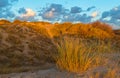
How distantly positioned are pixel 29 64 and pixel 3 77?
3.21 meters

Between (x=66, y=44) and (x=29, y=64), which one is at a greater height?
(x=66, y=44)

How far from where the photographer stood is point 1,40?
14906 millimetres

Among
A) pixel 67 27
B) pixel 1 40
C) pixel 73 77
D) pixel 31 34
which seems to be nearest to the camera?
pixel 73 77

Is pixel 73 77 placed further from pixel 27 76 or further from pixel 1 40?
pixel 1 40

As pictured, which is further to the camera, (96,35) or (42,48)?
(96,35)

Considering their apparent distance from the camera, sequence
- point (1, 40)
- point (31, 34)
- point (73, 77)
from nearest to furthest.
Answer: point (73, 77), point (1, 40), point (31, 34)

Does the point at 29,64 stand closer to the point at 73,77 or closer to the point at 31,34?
the point at 31,34

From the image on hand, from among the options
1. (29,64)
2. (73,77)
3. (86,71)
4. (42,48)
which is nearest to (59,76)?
(73,77)

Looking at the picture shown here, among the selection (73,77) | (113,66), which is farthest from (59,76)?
(113,66)

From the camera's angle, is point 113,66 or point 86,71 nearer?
point 86,71

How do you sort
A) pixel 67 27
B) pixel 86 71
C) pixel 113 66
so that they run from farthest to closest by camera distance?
pixel 67 27
pixel 113 66
pixel 86 71

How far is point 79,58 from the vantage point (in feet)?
37.5

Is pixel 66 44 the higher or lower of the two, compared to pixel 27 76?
higher

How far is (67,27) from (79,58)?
634 inches
